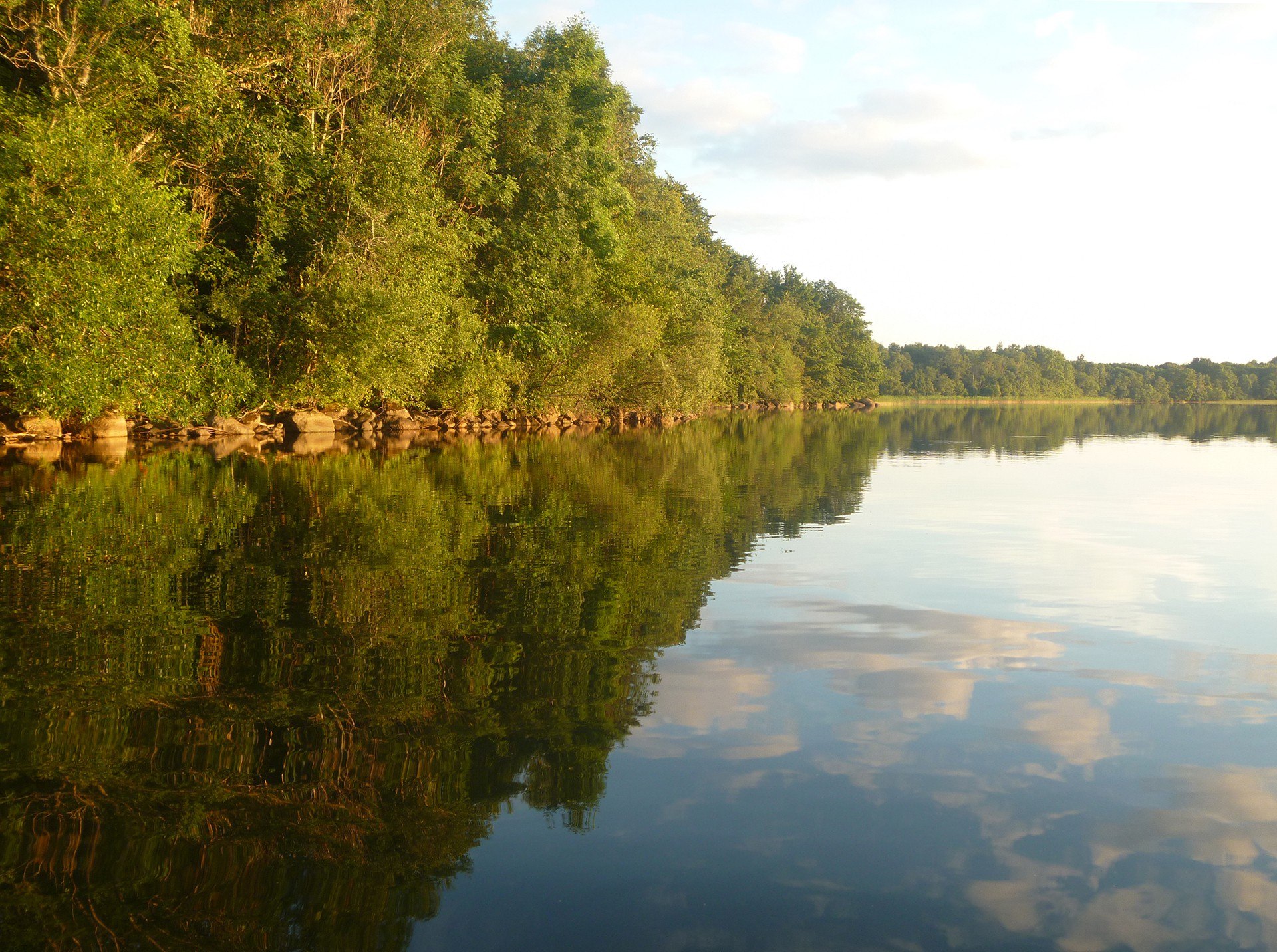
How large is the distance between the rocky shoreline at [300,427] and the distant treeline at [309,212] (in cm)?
120

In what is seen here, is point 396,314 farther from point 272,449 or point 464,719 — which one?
point 464,719

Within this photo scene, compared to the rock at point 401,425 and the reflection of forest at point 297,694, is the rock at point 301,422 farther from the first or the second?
the reflection of forest at point 297,694

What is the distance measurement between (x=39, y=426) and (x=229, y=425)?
8.87 meters

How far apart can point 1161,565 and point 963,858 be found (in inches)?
404

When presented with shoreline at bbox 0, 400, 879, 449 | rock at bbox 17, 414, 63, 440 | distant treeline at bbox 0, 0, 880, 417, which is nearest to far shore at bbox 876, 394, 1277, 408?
shoreline at bbox 0, 400, 879, 449

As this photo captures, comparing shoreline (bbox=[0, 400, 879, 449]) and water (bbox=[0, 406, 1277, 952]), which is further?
shoreline (bbox=[0, 400, 879, 449])

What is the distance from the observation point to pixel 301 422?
40.8 m

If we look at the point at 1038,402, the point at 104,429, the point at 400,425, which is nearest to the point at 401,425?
the point at 400,425

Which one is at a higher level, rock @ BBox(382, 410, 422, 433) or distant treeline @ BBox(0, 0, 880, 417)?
distant treeline @ BBox(0, 0, 880, 417)

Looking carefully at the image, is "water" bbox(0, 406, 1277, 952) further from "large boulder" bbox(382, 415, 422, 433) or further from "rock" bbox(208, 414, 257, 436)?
"large boulder" bbox(382, 415, 422, 433)

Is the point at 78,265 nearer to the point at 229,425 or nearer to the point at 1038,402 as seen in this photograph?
the point at 229,425

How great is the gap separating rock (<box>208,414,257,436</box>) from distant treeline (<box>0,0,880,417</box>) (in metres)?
1.19

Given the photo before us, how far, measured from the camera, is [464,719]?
655 cm

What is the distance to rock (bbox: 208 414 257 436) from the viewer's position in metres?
36.3
